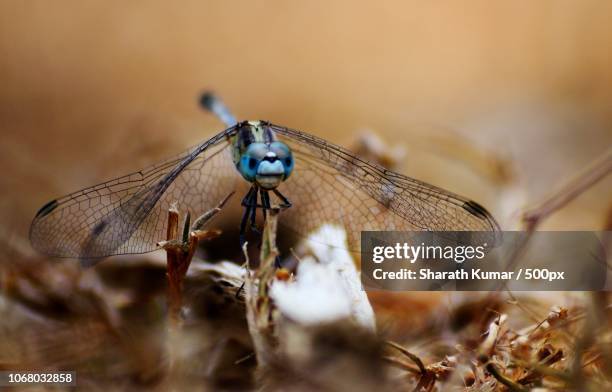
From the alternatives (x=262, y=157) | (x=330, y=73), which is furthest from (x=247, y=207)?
(x=330, y=73)

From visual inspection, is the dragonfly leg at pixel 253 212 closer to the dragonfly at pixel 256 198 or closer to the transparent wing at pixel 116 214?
the dragonfly at pixel 256 198

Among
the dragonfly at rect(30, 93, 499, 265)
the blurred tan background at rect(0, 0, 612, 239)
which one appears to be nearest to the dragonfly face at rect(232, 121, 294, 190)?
the dragonfly at rect(30, 93, 499, 265)

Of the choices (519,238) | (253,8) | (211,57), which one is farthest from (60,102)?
(519,238)

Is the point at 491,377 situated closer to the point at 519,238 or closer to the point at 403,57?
the point at 519,238

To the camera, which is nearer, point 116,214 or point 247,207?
point 116,214

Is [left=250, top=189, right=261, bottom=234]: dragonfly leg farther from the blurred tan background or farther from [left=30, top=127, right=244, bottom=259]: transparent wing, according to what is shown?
the blurred tan background

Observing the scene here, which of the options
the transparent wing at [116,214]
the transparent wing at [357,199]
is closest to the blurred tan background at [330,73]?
the transparent wing at [357,199]

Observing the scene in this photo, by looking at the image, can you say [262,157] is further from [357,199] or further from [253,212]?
[357,199]
